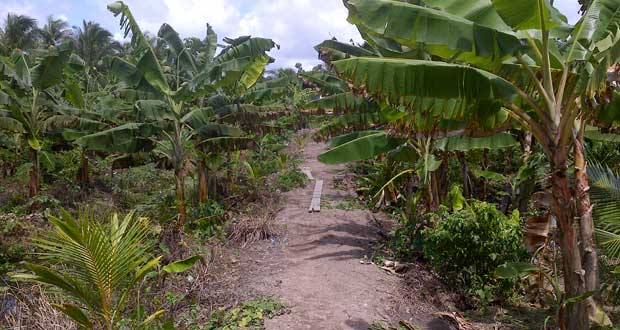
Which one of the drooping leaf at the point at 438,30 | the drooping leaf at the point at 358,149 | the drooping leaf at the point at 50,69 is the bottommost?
the drooping leaf at the point at 358,149

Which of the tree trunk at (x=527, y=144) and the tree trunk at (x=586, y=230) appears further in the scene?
the tree trunk at (x=527, y=144)

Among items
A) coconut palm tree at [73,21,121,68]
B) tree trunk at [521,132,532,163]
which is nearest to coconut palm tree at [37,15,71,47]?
coconut palm tree at [73,21,121,68]

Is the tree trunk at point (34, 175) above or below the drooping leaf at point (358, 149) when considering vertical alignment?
below

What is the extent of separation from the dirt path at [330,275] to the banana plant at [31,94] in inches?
235

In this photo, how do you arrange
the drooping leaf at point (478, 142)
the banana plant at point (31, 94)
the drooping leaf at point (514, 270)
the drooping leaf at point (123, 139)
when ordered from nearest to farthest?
the drooping leaf at point (514, 270) < the drooping leaf at point (478, 142) < the drooping leaf at point (123, 139) < the banana plant at point (31, 94)

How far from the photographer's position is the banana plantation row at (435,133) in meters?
4.10

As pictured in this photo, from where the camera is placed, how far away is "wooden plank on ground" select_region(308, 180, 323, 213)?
427 inches

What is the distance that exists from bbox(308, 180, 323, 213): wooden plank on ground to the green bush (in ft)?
14.7

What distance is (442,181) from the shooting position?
883cm

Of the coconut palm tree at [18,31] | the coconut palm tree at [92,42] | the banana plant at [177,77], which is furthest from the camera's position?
the coconut palm tree at [92,42]

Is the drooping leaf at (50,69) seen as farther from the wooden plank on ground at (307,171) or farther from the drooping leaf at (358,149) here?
the wooden plank on ground at (307,171)

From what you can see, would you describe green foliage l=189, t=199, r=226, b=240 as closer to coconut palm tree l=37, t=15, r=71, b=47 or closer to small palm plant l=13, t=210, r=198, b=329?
small palm plant l=13, t=210, r=198, b=329

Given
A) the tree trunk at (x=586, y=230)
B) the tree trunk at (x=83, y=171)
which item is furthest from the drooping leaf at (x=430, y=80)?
the tree trunk at (x=83, y=171)

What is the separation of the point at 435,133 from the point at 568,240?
84.6 inches
